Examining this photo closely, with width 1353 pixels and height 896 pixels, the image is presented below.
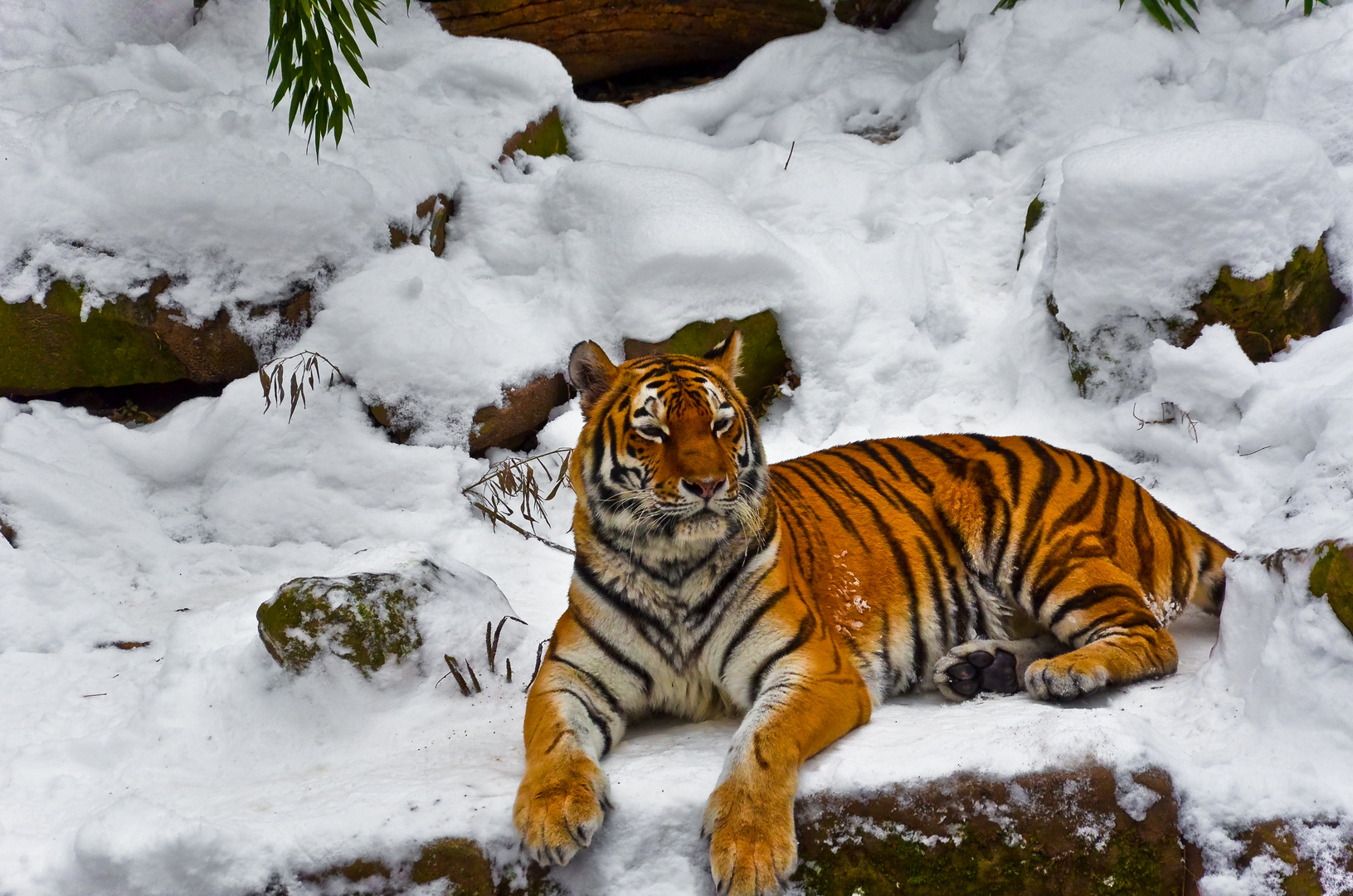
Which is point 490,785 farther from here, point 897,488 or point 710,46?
point 710,46

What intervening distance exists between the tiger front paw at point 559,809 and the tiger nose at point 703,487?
2.15 ft

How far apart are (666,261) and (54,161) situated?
260 cm

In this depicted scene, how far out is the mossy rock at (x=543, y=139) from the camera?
18.3 feet

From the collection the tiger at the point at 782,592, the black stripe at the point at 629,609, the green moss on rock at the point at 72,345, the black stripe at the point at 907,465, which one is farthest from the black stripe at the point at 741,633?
the green moss on rock at the point at 72,345

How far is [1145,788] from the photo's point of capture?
2.10 meters

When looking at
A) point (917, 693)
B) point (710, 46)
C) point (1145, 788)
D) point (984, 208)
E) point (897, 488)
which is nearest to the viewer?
point (1145, 788)

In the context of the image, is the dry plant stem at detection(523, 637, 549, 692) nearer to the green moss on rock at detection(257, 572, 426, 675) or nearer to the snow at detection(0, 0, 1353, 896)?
the snow at detection(0, 0, 1353, 896)

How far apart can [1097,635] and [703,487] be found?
1.17 metres

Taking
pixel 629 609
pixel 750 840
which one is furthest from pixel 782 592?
pixel 750 840

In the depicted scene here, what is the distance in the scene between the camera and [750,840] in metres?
2.02

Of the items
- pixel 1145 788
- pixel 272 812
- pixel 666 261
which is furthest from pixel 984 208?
pixel 272 812

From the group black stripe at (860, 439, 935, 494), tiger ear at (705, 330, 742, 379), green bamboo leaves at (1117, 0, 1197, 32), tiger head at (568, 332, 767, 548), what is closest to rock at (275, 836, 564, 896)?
tiger head at (568, 332, 767, 548)

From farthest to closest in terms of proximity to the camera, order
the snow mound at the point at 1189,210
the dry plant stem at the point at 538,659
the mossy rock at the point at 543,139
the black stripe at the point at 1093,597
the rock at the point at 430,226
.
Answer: the mossy rock at the point at 543,139 < the rock at the point at 430,226 < the snow mound at the point at 1189,210 < the dry plant stem at the point at 538,659 < the black stripe at the point at 1093,597

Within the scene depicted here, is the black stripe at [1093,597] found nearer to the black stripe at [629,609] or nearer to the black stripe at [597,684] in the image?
the black stripe at [629,609]
